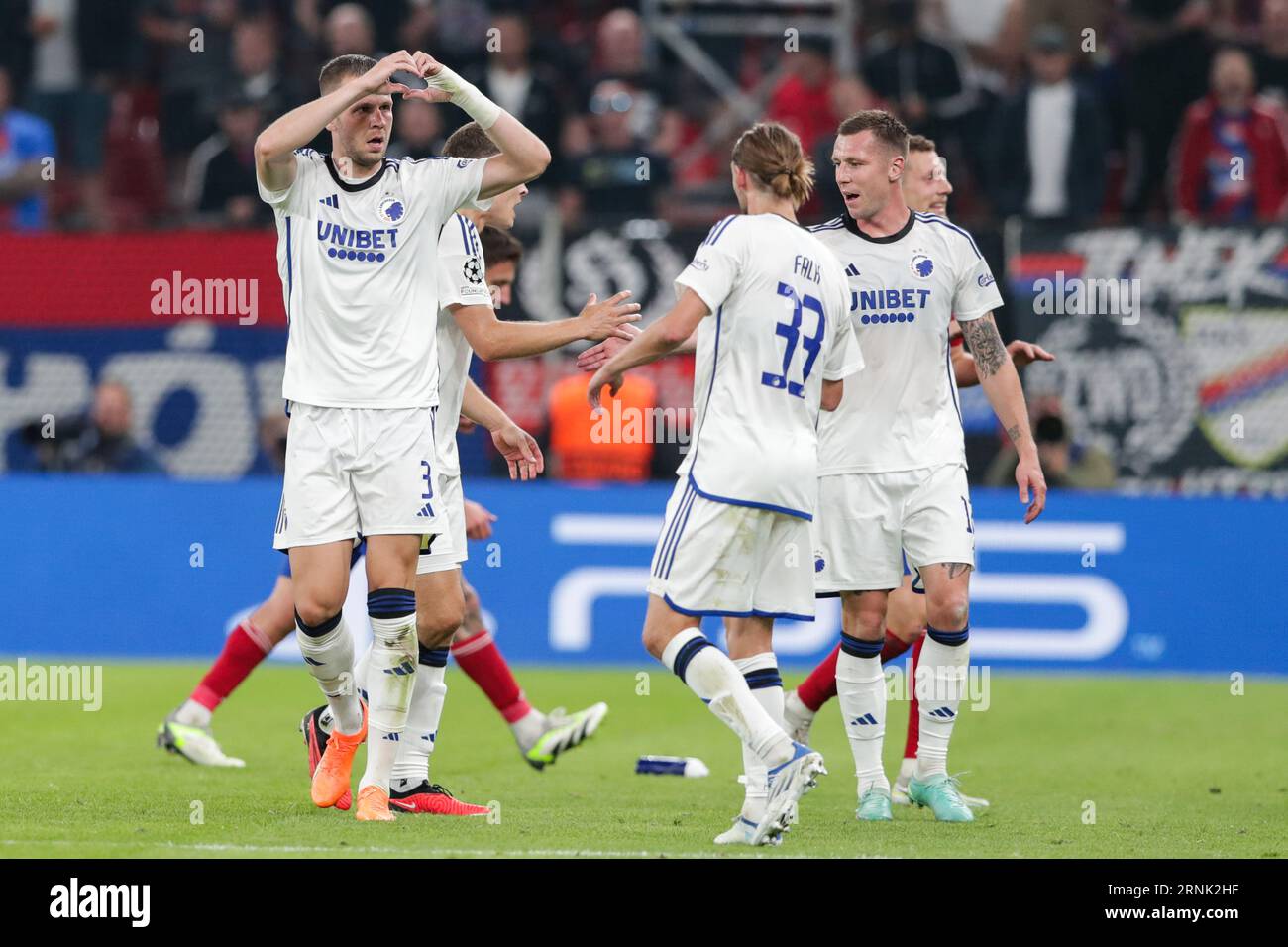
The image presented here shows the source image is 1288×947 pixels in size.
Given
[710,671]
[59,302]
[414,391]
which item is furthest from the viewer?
[59,302]

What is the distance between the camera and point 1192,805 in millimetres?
8906

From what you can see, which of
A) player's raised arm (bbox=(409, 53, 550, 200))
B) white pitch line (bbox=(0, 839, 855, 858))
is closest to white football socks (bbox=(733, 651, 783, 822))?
white pitch line (bbox=(0, 839, 855, 858))

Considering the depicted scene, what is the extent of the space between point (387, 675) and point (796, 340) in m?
2.02

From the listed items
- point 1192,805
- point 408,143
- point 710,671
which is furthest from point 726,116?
point 710,671

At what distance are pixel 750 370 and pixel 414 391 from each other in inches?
51.3

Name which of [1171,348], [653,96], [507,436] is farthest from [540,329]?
[653,96]

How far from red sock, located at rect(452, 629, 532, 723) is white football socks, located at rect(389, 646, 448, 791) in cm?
98

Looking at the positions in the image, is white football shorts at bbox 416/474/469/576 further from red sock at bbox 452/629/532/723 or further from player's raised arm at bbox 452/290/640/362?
red sock at bbox 452/629/532/723

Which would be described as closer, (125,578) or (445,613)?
(445,613)

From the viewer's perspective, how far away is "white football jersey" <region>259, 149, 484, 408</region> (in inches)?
302

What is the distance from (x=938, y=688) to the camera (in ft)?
27.8

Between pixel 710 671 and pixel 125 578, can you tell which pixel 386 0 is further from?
pixel 710 671

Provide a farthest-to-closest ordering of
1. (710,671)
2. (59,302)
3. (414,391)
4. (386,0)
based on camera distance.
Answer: (386,0) < (59,302) < (414,391) < (710,671)

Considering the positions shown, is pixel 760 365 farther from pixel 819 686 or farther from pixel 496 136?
pixel 819 686
